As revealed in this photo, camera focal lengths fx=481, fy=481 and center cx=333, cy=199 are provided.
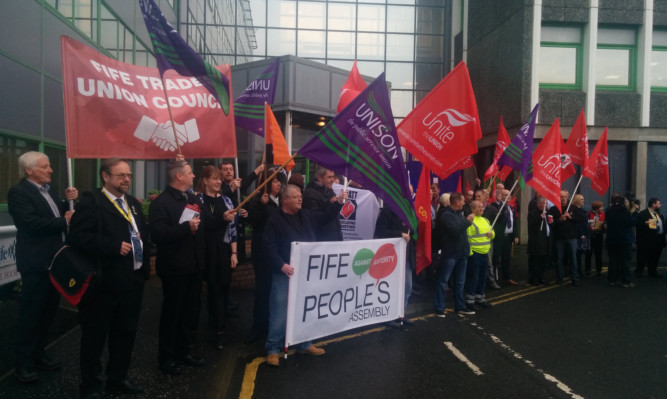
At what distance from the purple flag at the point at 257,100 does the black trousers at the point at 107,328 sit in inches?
134

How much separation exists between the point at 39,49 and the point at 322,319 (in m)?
7.98

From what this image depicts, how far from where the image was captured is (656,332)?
6426 mm

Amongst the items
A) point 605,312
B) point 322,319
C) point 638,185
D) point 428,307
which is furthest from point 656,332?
point 638,185

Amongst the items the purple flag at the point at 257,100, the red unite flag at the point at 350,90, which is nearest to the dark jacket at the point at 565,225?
the red unite flag at the point at 350,90

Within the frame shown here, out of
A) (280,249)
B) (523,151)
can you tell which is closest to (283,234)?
(280,249)

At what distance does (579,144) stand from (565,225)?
65.8 inches

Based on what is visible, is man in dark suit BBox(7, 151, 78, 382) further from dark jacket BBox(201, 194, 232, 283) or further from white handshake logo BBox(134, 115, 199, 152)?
dark jacket BBox(201, 194, 232, 283)

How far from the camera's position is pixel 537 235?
9.62 metres

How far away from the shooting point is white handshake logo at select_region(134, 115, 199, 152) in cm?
504

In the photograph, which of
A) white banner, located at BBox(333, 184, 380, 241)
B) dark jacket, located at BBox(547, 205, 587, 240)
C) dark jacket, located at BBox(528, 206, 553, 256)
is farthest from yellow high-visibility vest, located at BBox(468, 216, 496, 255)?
dark jacket, located at BBox(547, 205, 587, 240)

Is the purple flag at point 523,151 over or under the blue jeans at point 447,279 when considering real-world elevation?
over

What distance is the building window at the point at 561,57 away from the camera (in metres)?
15.7

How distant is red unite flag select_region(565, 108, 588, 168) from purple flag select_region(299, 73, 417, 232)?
→ 6138 mm

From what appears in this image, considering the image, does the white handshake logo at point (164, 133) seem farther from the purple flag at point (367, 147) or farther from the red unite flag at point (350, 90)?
the red unite flag at point (350, 90)
